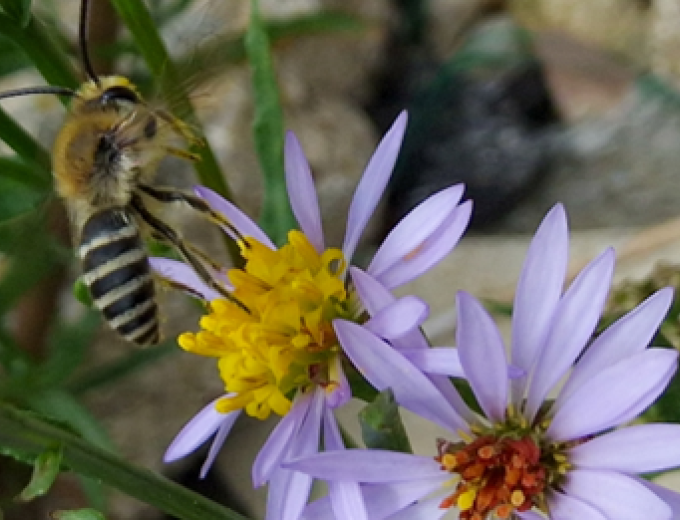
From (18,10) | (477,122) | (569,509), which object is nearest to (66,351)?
(18,10)

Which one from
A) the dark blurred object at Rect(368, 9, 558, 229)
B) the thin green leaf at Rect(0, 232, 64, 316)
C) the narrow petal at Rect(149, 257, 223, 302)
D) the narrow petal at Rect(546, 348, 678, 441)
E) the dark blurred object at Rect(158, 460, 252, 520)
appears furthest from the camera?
the dark blurred object at Rect(368, 9, 558, 229)

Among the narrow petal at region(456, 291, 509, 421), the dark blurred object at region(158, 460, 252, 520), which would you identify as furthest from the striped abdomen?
the dark blurred object at region(158, 460, 252, 520)

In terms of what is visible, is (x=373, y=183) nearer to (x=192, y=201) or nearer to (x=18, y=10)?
(x=192, y=201)

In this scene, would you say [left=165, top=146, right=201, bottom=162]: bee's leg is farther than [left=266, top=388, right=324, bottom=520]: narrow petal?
Yes

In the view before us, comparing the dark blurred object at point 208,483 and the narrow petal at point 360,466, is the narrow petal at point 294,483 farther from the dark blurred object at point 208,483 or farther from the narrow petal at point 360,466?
the dark blurred object at point 208,483

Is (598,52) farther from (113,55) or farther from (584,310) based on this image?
(584,310)

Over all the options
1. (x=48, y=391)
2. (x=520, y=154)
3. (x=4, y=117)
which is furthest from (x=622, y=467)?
(x=520, y=154)

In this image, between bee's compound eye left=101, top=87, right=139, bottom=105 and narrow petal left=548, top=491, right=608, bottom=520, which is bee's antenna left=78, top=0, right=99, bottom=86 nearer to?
bee's compound eye left=101, top=87, right=139, bottom=105
